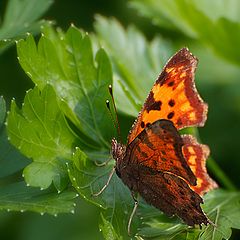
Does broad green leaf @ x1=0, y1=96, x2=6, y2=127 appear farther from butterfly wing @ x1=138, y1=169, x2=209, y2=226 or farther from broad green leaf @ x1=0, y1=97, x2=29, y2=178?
butterfly wing @ x1=138, y1=169, x2=209, y2=226

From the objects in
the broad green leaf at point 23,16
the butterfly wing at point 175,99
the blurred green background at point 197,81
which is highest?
the broad green leaf at point 23,16

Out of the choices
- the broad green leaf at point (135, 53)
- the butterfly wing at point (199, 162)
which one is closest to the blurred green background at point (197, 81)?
the broad green leaf at point (135, 53)

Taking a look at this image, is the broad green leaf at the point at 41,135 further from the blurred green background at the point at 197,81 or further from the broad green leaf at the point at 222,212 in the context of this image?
the blurred green background at the point at 197,81

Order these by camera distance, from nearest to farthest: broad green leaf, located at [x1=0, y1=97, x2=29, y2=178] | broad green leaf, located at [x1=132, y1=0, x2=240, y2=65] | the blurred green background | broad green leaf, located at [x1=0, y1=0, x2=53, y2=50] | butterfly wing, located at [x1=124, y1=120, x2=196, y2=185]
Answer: butterfly wing, located at [x1=124, y1=120, x2=196, y2=185] < broad green leaf, located at [x1=0, y1=97, x2=29, y2=178] < broad green leaf, located at [x1=0, y1=0, x2=53, y2=50] < broad green leaf, located at [x1=132, y1=0, x2=240, y2=65] < the blurred green background

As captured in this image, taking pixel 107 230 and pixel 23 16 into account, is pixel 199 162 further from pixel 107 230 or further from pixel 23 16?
pixel 23 16

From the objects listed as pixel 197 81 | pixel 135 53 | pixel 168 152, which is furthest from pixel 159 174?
pixel 197 81

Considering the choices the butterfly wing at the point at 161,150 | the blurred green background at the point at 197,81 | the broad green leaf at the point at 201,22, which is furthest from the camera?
the blurred green background at the point at 197,81

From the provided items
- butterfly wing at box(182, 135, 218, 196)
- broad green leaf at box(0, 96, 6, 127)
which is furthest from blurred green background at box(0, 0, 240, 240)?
broad green leaf at box(0, 96, 6, 127)

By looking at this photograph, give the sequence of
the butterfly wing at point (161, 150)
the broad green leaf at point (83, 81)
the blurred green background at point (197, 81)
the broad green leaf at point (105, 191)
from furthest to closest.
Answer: the blurred green background at point (197, 81) < the broad green leaf at point (83, 81) < the broad green leaf at point (105, 191) < the butterfly wing at point (161, 150)
